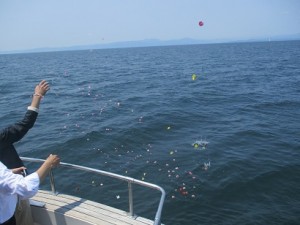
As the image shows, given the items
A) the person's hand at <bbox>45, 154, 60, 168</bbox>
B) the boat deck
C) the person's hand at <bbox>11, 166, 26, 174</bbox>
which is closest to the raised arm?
the person's hand at <bbox>11, 166, 26, 174</bbox>

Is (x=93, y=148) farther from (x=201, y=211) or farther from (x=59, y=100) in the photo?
(x=59, y=100)

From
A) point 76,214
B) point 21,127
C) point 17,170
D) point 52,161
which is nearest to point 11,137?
point 21,127

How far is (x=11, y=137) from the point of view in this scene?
382 cm

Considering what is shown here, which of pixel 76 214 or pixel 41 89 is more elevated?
pixel 41 89

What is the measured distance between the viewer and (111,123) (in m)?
18.2

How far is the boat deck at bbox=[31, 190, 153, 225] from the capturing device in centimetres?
486

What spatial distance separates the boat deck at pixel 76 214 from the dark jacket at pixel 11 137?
1499 mm

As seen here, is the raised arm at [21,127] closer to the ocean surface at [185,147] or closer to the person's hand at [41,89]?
the person's hand at [41,89]

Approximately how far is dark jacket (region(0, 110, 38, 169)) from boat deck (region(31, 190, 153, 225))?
4.92ft

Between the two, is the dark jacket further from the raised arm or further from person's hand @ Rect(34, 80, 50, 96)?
person's hand @ Rect(34, 80, 50, 96)

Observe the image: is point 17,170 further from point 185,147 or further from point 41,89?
point 185,147

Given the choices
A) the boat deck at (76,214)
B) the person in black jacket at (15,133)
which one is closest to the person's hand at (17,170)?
the person in black jacket at (15,133)

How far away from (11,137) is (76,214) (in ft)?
6.38

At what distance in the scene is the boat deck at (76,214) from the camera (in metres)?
4.86
